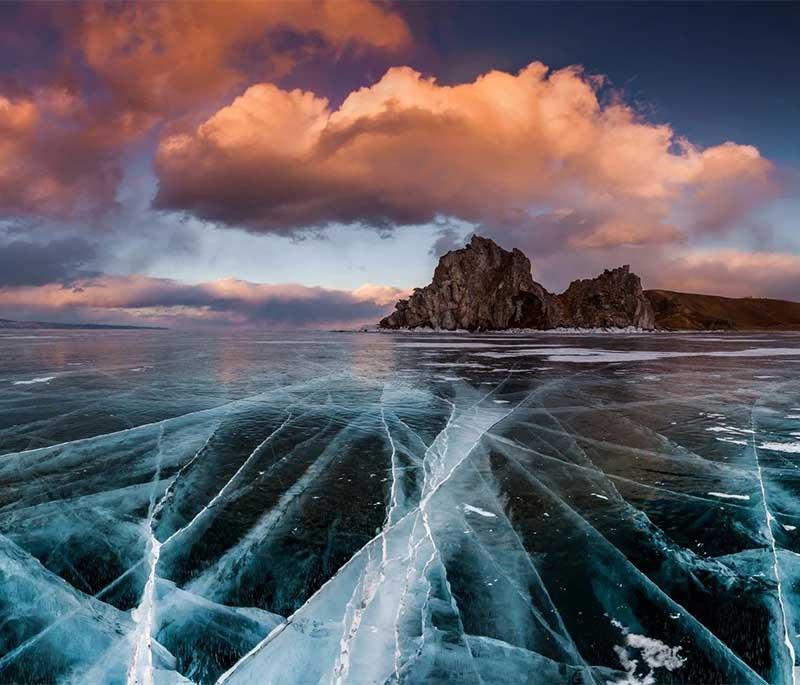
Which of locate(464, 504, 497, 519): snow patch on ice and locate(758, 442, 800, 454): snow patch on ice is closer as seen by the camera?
locate(464, 504, 497, 519): snow patch on ice

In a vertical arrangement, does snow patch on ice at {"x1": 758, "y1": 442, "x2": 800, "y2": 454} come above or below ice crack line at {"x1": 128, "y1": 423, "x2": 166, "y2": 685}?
above

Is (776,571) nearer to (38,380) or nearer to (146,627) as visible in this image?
(146,627)

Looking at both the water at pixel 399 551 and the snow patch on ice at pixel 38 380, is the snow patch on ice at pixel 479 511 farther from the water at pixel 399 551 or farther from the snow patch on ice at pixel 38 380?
the snow patch on ice at pixel 38 380

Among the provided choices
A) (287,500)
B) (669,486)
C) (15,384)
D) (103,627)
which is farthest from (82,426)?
(669,486)

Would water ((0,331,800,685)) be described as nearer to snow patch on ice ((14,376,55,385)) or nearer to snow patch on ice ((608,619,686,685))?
snow patch on ice ((608,619,686,685))

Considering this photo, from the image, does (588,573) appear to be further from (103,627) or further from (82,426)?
(82,426)

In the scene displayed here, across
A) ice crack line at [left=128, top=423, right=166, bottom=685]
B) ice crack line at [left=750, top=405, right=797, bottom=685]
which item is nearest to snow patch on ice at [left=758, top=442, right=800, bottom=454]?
ice crack line at [left=750, top=405, right=797, bottom=685]

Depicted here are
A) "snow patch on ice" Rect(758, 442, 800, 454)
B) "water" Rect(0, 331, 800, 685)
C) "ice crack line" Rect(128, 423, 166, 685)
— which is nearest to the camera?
"ice crack line" Rect(128, 423, 166, 685)

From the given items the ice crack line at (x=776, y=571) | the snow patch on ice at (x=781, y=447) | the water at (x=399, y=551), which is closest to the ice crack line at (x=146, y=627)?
the water at (x=399, y=551)
